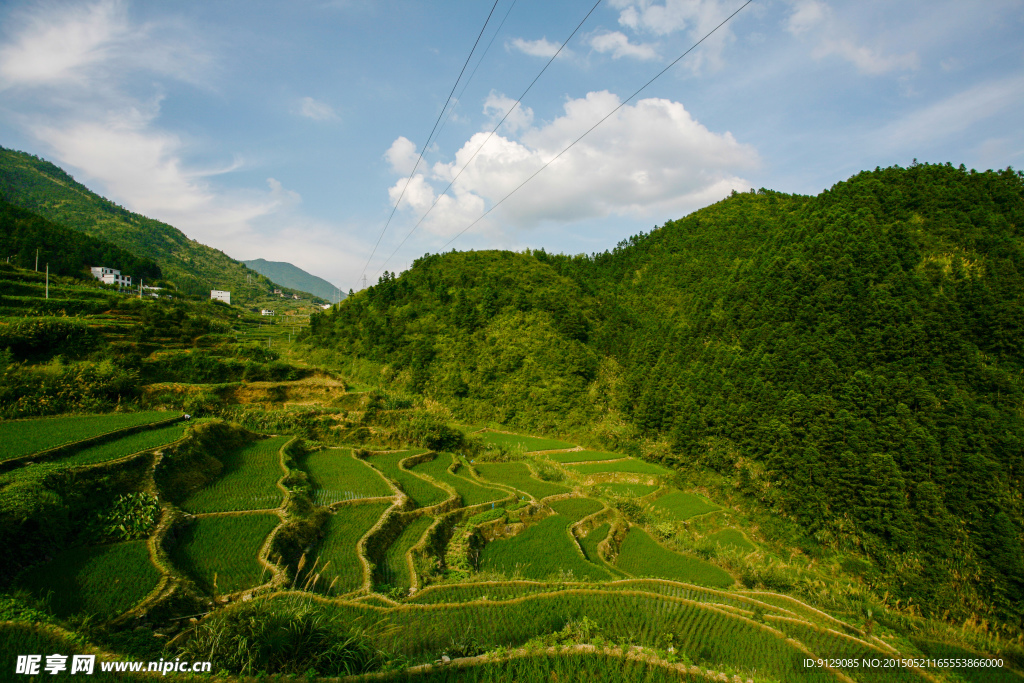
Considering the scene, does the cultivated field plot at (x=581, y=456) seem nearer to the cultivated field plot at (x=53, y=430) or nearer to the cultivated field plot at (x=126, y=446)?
the cultivated field plot at (x=126, y=446)

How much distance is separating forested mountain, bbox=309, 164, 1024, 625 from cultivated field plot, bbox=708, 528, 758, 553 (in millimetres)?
2695

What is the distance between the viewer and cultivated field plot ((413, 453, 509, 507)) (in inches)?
536

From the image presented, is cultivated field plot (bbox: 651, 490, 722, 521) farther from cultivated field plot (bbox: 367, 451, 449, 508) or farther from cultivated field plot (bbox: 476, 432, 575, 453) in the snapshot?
cultivated field plot (bbox: 367, 451, 449, 508)

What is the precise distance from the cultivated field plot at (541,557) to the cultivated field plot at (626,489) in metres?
6.27

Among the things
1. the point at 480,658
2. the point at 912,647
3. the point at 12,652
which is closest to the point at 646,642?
the point at 480,658

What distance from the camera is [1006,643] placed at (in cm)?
1113

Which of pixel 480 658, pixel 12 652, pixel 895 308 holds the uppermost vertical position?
pixel 895 308

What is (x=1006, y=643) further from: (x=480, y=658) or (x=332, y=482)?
(x=332, y=482)

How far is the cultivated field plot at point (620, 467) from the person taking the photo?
821 inches

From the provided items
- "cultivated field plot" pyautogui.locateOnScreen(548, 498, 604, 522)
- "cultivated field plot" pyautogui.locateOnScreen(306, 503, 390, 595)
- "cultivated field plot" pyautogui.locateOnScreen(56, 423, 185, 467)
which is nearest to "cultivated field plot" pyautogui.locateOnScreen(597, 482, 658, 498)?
"cultivated field plot" pyautogui.locateOnScreen(548, 498, 604, 522)

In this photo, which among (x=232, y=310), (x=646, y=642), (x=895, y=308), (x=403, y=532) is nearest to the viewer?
(x=646, y=642)

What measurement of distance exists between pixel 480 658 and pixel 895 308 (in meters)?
23.7

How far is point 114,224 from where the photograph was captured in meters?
72.3

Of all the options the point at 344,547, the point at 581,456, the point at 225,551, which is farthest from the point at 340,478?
the point at 581,456
